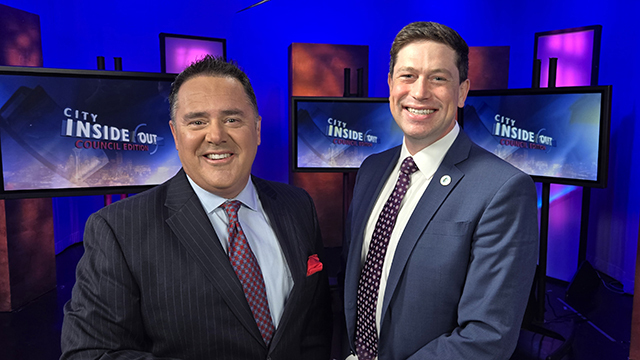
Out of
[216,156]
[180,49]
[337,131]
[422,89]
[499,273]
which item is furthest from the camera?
[180,49]

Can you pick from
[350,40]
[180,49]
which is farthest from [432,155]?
[350,40]

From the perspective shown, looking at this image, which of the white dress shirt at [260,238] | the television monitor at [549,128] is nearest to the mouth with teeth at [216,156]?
the white dress shirt at [260,238]

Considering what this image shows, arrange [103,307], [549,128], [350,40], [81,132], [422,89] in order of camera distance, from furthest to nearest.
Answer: [350,40]
[549,128]
[81,132]
[422,89]
[103,307]

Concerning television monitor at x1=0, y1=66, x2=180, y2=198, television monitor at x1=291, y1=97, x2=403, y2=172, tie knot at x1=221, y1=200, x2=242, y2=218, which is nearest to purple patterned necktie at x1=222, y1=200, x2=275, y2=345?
tie knot at x1=221, y1=200, x2=242, y2=218

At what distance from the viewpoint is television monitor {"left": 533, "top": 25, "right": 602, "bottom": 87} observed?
401 centimetres

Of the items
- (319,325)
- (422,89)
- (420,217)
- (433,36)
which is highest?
(433,36)

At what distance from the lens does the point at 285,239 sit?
1.59 meters

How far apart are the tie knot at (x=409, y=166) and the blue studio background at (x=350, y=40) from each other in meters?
3.44

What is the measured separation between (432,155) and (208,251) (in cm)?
85

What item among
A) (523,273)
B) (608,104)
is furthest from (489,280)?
(608,104)

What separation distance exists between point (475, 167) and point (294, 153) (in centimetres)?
275

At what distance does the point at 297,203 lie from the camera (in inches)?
68.6

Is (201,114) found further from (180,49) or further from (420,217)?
(180,49)

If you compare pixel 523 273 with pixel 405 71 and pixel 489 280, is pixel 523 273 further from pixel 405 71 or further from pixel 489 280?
pixel 405 71
